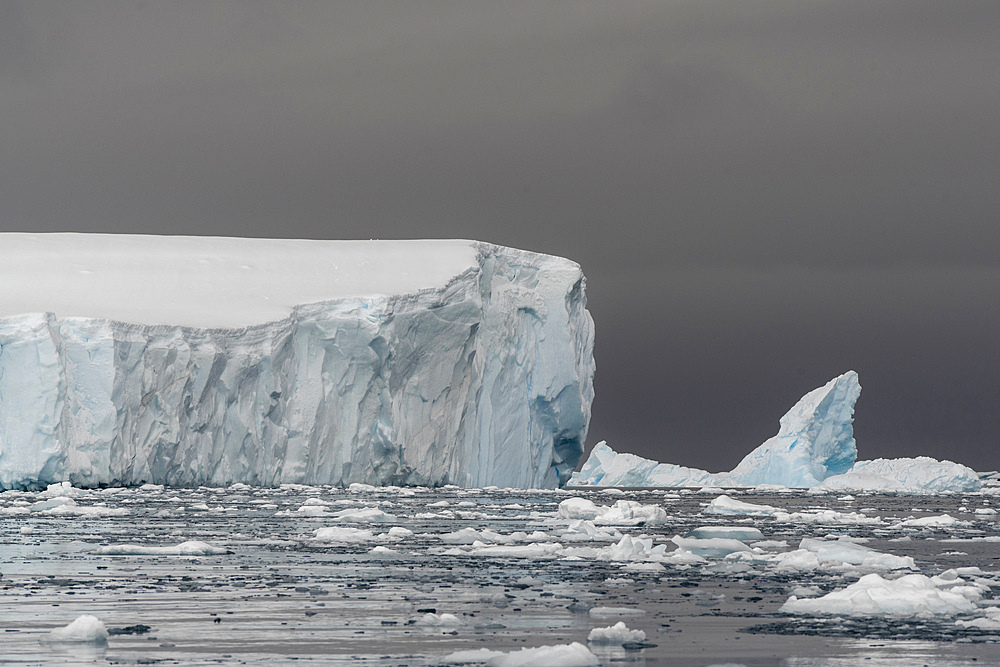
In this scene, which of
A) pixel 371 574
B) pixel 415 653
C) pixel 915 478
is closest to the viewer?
pixel 415 653

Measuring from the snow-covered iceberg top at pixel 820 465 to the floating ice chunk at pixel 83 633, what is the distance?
127 feet

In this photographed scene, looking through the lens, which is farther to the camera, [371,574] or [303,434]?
[303,434]

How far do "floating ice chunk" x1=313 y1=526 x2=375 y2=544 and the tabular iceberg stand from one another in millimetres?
12316

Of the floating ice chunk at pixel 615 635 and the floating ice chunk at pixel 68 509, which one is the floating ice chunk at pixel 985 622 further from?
the floating ice chunk at pixel 68 509

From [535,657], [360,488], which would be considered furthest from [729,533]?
[360,488]

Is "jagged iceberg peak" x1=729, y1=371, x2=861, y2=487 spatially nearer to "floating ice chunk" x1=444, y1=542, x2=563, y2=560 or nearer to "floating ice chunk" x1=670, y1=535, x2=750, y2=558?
"floating ice chunk" x1=670, y1=535, x2=750, y2=558

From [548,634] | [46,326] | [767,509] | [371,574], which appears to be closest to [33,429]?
[46,326]

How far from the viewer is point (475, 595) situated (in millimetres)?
9438

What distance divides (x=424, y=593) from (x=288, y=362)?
71.5ft

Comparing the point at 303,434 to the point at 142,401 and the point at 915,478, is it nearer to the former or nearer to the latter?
the point at 142,401

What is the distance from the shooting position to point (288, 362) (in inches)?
1217

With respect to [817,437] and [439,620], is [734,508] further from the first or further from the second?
[817,437]

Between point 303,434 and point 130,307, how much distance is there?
4.90m

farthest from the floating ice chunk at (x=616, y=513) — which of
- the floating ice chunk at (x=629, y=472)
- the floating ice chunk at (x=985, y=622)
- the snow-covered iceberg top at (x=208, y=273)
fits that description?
the floating ice chunk at (x=629, y=472)
